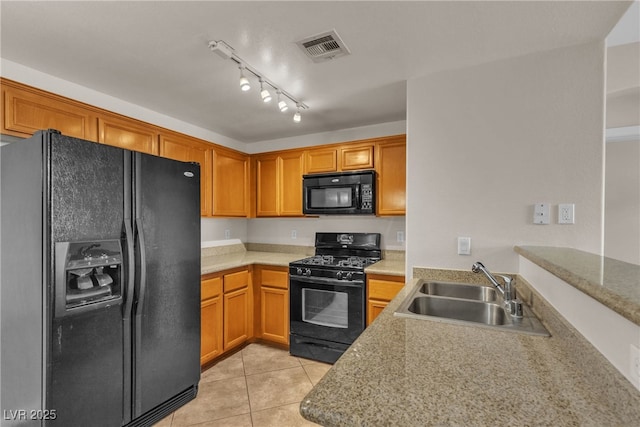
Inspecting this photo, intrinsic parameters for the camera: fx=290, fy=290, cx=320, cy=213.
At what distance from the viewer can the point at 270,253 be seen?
12.2 feet

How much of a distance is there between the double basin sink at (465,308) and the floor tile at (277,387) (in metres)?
1.29

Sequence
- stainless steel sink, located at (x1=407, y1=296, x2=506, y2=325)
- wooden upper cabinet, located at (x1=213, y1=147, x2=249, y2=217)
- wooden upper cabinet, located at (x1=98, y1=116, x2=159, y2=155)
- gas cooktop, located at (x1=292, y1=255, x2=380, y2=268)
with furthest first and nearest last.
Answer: wooden upper cabinet, located at (x1=213, y1=147, x2=249, y2=217) < gas cooktop, located at (x1=292, y1=255, x2=380, y2=268) < wooden upper cabinet, located at (x1=98, y1=116, x2=159, y2=155) < stainless steel sink, located at (x1=407, y1=296, x2=506, y2=325)

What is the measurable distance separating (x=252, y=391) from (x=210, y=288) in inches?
36.0

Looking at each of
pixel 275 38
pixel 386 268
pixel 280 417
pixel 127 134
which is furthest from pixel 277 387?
pixel 275 38

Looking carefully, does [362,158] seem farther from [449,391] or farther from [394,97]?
[449,391]

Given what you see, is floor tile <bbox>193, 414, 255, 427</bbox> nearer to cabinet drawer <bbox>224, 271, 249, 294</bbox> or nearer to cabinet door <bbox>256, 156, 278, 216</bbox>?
cabinet drawer <bbox>224, 271, 249, 294</bbox>

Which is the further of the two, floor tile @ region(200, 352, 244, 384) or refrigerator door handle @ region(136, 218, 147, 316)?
floor tile @ region(200, 352, 244, 384)

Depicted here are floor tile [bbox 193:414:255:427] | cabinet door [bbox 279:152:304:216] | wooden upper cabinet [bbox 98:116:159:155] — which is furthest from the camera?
cabinet door [bbox 279:152:304:216]

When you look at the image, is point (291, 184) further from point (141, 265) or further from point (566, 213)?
point (566, 213)

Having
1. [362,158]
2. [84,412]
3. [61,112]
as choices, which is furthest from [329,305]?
[61,112]

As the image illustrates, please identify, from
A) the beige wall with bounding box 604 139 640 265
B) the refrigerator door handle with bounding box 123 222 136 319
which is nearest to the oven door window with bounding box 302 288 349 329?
the refrigerator door handle with bounding box 123 222 136 319

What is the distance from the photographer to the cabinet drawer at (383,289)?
96.0 inches

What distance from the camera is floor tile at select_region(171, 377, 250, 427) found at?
1.99m

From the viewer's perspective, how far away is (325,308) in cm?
276
